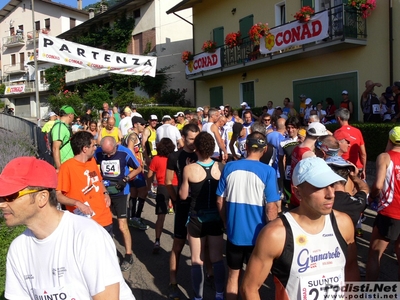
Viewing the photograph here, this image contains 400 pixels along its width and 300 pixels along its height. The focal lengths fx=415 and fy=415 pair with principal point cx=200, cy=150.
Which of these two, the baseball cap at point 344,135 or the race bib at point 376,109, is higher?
the race bib at point 376,109

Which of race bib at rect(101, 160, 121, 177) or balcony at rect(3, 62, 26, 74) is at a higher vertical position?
balcony at rect(3, 62, 26, 74)

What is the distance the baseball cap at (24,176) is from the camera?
79.0 inches

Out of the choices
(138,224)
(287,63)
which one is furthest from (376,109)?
(138,224)

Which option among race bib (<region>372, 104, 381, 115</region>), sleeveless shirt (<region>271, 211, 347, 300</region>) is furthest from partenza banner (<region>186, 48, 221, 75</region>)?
sleeveless shirt (<region>271, 211, 347, 300</region>)

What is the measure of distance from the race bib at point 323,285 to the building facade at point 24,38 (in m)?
48.1

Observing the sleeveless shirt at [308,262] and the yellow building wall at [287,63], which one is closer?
the sleeveless shirt at [308,262]

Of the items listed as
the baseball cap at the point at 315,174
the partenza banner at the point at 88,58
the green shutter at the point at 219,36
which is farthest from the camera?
the green shutter at the point at 219,36

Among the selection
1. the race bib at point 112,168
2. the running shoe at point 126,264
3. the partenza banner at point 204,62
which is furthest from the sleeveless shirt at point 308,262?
the partenza banner at point 204,62

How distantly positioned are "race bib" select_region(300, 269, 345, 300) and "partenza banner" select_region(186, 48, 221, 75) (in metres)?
18.8

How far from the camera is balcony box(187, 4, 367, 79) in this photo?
13.8 metres

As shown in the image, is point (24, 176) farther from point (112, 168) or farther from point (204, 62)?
point (204, 62)

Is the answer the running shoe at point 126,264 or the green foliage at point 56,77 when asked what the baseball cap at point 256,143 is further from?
the green foliage at point 56,77

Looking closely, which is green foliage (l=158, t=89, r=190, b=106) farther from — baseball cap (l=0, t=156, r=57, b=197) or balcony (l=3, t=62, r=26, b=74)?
balcony (l=3, t=62, r=26, b=74)

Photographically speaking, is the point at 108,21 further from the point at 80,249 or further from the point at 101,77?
the point at 80,249
